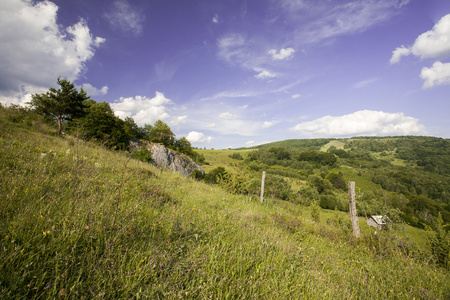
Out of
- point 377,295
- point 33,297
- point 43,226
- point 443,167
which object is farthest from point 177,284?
point 443,167

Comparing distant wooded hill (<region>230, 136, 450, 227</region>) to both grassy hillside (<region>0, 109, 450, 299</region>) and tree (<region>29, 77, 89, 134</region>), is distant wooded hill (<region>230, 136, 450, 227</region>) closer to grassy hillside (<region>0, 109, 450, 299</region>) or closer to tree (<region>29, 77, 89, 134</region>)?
grassy hillside (<region>0, 109, 450, 299</region>)

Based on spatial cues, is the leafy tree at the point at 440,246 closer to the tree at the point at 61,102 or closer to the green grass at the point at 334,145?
the tree at the point at 61,102

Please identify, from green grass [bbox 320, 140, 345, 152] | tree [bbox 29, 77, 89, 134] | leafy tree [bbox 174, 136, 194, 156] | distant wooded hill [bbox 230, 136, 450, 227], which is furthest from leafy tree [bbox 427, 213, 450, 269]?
green grass [bbox 320, 140, 345, 152]

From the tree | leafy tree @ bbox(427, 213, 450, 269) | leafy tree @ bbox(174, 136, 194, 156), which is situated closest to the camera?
leafy tree @ bbox(427, 213, 450, 269)

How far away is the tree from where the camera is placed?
16953 mm

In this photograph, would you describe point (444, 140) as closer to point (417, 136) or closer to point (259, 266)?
point (417, 136)

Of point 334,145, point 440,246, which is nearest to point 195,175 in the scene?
point 440,246

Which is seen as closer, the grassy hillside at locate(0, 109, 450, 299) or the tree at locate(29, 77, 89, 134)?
the grassy hillside at locate(0, 109, 450, 299)

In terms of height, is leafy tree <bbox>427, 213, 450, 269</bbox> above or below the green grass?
below

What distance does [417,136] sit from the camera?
593ft

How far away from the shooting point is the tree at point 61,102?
17.0 m

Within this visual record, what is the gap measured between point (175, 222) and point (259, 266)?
1.65m

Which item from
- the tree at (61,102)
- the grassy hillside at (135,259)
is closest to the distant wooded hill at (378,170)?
the grassy hillside at (135,259)

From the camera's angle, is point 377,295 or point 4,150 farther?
point 4,150
